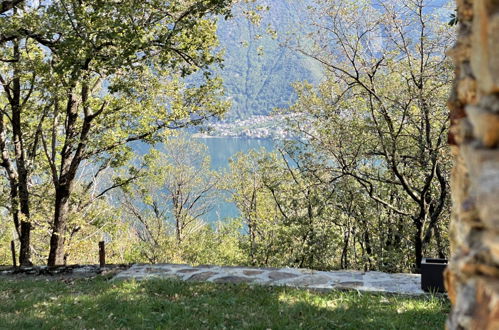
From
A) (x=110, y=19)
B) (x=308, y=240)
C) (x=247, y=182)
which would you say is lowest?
(x=308, y=240)

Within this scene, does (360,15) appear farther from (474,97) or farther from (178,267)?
(474,97)

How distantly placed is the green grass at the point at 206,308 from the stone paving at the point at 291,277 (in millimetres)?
498

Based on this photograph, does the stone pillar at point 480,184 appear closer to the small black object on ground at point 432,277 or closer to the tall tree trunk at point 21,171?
the small black object on ground at point 432,277

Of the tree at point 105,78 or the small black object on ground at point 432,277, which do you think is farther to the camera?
the tree at point 105,78

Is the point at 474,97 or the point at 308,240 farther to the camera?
the point at 308,240

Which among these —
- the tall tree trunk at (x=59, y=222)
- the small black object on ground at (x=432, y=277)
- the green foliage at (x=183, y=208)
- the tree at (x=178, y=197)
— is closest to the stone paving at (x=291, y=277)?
the small black object on ground at (x=432, y=277)

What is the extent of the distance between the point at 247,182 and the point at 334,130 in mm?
14695

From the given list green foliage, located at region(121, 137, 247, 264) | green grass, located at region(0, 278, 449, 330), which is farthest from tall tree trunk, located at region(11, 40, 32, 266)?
green foliage, located at region(121, 137, 247, 264)

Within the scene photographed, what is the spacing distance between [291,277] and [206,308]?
2325 millimetres

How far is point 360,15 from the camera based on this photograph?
10.7 m

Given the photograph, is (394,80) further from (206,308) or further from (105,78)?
(206,308)

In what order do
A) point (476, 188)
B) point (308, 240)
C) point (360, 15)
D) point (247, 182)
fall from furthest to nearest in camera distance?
point (247, 182) < point (308, 240) < point (360, 15) < point (476, 188)

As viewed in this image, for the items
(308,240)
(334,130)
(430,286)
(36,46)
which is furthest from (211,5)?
(308,240)

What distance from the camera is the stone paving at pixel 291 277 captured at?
22.8 ft
